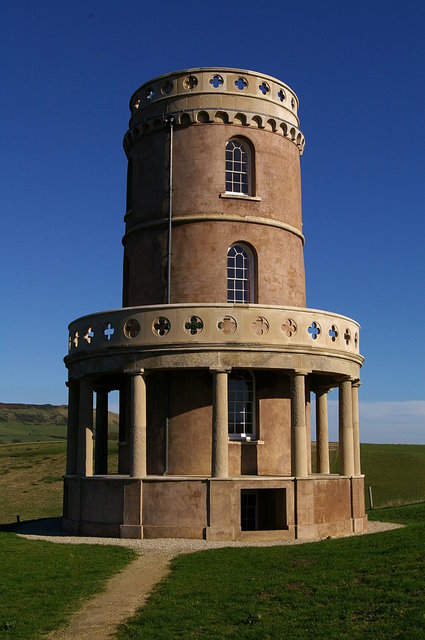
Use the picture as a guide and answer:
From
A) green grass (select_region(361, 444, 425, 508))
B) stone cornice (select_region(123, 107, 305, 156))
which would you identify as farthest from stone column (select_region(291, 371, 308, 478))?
green grass (select_region(361, 444, 425, 508))

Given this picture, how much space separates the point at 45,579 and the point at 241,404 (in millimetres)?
11896

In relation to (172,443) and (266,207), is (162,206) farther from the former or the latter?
(172,443)

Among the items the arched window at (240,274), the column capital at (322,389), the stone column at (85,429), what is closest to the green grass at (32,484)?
the stone column at (85,429)

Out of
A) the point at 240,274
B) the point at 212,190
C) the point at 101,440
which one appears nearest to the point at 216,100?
the point at 212,190

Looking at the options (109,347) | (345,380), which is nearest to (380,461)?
(345,380)

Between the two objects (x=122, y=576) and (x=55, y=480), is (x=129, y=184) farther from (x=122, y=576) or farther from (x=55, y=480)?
(x=55, y=480)

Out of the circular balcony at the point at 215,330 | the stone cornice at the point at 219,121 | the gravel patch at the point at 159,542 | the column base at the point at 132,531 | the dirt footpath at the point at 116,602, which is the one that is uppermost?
the stone cornice at the point at 219,121

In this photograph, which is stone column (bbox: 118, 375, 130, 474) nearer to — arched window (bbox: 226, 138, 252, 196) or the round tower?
the round tower

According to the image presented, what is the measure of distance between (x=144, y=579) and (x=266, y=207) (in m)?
16.7

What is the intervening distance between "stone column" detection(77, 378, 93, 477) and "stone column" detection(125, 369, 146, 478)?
9.45 feet

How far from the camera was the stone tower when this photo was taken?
1030 inches

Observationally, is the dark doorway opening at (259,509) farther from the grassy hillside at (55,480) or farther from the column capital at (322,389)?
the grassy hillside at (55,480)

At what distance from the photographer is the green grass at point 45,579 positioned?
14719 mm

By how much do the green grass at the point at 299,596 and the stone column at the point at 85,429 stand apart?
355 inches
